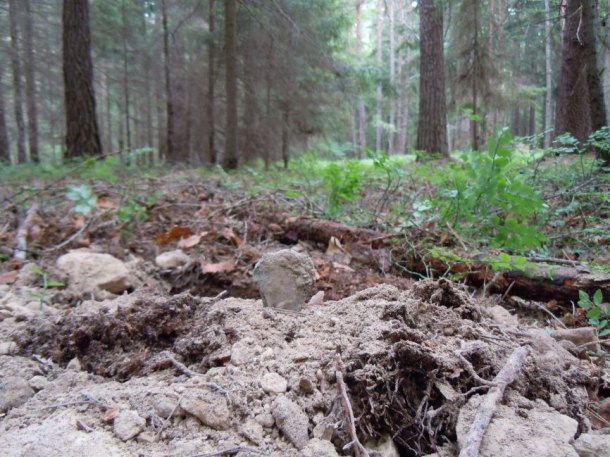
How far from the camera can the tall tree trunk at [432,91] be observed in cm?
917

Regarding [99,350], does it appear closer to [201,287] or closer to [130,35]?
[201,287]

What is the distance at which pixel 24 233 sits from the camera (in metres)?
3.22

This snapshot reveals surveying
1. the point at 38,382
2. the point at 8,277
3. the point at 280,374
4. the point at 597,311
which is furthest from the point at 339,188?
the point at 38,382

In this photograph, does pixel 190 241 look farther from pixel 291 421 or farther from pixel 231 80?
pixel 231 80

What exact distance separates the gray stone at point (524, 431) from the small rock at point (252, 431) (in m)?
0.48

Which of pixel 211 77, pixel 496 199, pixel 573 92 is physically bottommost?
pixel 496 199

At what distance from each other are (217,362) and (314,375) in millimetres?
322

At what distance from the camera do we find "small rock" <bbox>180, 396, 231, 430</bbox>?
3.51 ft

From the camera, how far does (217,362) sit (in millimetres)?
1334

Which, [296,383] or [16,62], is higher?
[16,62]

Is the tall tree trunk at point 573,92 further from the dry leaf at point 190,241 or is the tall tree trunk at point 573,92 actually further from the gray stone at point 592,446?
the gray stone at point 592,446

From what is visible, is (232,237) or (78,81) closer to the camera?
(232,237)

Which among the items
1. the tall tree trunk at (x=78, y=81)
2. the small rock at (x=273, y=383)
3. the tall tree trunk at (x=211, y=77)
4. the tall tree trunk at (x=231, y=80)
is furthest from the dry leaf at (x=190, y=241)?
the tall tree trunk at (x=211, y=77)

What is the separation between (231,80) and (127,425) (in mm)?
9160
